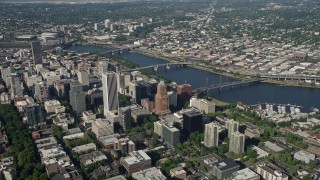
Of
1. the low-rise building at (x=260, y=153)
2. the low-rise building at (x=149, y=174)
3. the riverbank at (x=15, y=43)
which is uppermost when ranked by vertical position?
the riverbank at (x=15, y=43)

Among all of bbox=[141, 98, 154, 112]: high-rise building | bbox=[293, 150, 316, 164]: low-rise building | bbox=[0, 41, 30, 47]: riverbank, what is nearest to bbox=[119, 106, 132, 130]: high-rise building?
bbox=[141, 98, 154, 112]: high-rise building

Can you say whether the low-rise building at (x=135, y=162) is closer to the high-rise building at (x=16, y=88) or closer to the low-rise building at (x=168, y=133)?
the low-rise building at (x=168, y=133)

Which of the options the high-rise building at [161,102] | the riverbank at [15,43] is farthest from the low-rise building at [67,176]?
the riverbank at [15,43]

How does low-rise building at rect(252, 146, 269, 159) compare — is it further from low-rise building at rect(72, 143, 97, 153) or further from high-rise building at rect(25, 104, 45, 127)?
high-rise building at rect(25, 104, 45, 127)

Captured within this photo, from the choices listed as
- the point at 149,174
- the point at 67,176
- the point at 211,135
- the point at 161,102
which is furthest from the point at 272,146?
the point at 67,176

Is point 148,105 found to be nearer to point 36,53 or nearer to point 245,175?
point 245,175

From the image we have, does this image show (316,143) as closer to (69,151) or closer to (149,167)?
(149,167)
